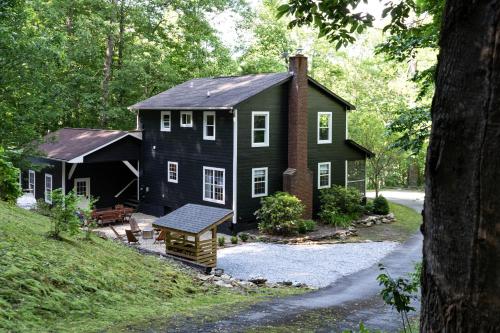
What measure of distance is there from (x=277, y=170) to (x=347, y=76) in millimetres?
22232

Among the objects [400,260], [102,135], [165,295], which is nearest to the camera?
[165,295]

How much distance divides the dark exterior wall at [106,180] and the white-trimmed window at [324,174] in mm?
10489

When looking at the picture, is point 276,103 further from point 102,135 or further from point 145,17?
point 145,17

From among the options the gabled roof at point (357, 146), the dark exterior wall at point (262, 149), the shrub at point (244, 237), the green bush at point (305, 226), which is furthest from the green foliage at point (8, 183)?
the gabled roof at point (357, 146)

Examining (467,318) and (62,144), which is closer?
(467,318)

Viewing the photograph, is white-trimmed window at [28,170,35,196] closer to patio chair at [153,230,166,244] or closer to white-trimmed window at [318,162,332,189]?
patio chair at [153,230,166,244]

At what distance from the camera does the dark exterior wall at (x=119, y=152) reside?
26.0 m

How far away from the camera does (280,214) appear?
73.6 ft

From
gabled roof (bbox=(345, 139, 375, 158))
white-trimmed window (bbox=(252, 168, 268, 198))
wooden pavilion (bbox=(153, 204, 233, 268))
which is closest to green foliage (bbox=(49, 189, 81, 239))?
wooden pavilion (bbox=(153, 204, 233, 268))

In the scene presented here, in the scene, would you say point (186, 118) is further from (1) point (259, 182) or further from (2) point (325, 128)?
(2) point (325, 128)

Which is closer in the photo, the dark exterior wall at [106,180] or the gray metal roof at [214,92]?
the gray metal roof at [214,92]

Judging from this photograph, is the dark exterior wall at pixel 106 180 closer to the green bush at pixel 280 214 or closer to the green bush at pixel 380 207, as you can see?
the green bush at pixel 280 214

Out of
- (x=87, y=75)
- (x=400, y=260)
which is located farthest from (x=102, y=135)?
(x=400, y=260)

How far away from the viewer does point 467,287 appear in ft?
6.77
